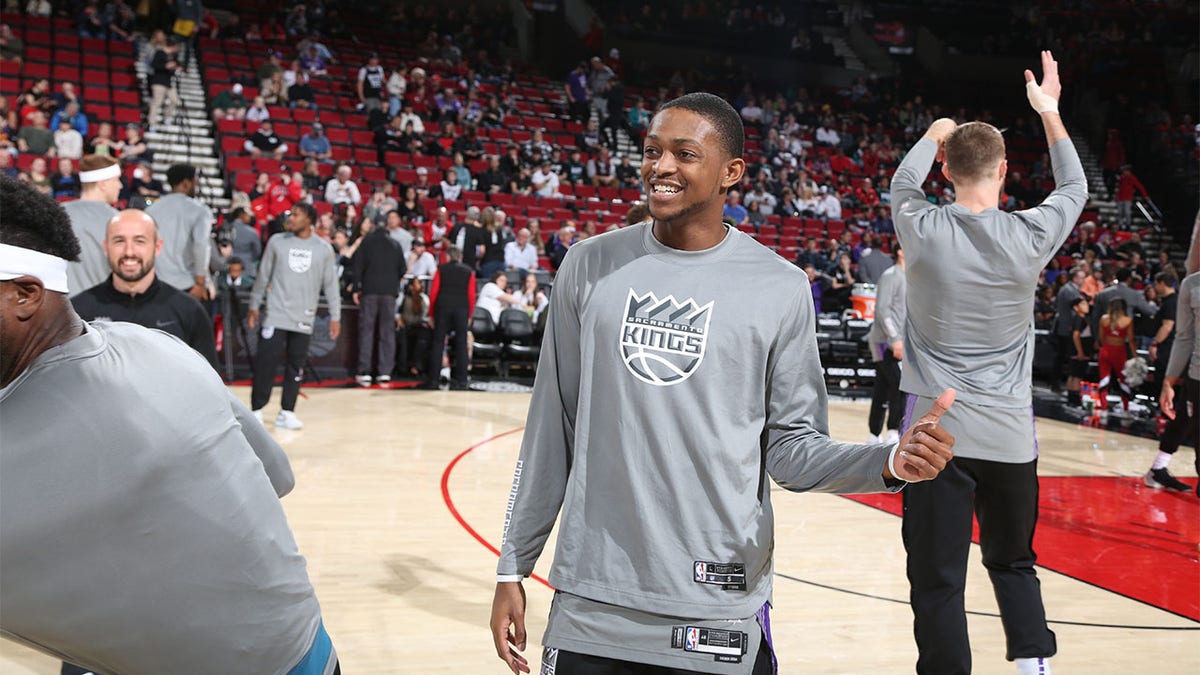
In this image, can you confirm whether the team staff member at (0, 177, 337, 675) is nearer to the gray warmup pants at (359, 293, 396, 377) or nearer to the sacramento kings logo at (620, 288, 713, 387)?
the sacramento kings logo at (620, 288, 713, 387)

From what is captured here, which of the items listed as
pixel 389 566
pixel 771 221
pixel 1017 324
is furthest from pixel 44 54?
pixel 1017 324

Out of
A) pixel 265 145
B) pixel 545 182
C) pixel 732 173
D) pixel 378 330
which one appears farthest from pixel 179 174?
pixel 545 182

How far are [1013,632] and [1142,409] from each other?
10.3 m

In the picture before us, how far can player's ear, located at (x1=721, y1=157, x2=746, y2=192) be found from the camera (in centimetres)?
212

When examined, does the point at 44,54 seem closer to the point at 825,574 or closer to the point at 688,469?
the point at 825,574

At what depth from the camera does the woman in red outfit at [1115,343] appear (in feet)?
38.1

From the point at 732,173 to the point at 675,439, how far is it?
0.57 meters

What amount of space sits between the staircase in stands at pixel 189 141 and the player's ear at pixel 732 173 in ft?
44.5

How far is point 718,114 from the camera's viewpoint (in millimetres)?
2098

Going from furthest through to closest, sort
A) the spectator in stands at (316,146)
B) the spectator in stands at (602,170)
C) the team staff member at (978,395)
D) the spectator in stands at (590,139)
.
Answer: the spectator in stands at (590,139) < the spectator in stands at (602,170) < the spectator in stands at (316,146) < the team staff member at (978,395)

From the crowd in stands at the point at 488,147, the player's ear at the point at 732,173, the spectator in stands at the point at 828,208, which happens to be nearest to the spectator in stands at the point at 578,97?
the crowd in stands at the point at 488,147

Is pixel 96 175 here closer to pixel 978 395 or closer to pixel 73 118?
pixel 978 395

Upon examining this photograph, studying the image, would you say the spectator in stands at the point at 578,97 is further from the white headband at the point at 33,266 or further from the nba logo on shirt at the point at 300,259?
the white headband at the point at 33,266

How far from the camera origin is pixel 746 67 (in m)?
25.5
